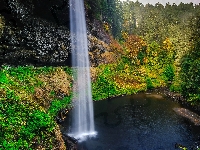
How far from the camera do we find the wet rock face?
34.2 metres

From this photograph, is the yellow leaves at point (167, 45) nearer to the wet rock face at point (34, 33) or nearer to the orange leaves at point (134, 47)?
the orange leaves at point (134, 47)

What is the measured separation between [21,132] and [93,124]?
14344mm

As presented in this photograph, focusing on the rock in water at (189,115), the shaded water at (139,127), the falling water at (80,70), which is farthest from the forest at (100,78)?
the shaded water at (139,127)

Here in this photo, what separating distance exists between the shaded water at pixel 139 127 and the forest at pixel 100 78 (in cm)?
452

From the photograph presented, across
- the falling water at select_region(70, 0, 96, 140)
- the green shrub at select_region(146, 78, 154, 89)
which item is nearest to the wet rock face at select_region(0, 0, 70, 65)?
the falling water at select_region(70, 0, 96, 140)

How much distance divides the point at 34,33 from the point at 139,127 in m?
21.4

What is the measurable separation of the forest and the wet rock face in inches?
43.1

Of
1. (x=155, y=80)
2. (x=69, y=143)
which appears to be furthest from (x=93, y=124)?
(x=155, y=80)

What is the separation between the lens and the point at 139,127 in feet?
101

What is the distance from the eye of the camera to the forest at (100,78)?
18750mm

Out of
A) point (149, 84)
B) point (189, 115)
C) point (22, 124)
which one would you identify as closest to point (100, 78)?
point (149, 84)

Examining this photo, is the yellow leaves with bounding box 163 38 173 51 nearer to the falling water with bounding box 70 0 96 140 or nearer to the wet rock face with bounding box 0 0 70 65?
the falling water with bounding box 70 0 96 140

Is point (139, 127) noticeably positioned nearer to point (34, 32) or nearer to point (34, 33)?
point (34, 33)

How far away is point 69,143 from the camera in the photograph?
23922mm
